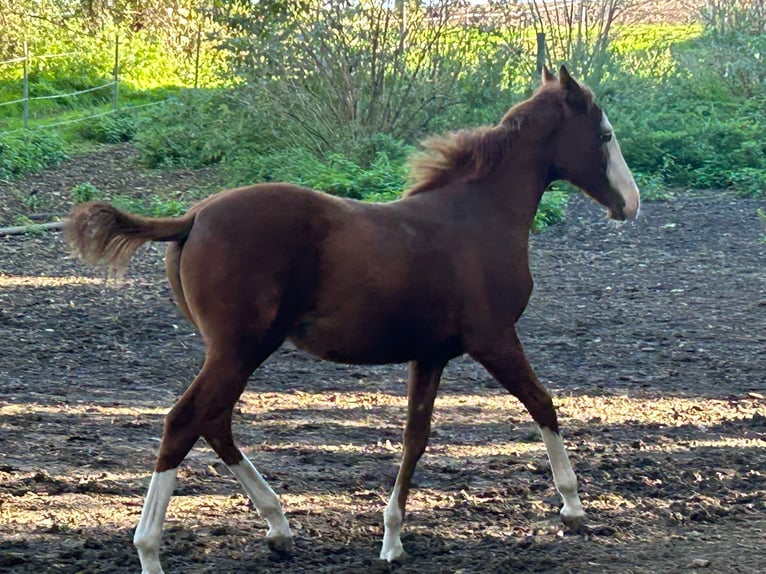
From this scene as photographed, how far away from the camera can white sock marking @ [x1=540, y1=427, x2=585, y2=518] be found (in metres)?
4.54

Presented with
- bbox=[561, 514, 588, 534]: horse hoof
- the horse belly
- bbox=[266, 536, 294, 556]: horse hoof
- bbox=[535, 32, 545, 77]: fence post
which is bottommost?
bbox=[266, 536, 294, 556]: horse hoof

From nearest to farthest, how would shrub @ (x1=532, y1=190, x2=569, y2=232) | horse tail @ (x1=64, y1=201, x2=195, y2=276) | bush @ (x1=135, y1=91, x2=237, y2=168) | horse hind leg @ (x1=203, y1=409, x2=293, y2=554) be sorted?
horse tail @ (x1=64, y1=201, x2=195, y2=276) → horse hind leg @ (x1=203, y1=409, x2=293, y2=554) → shrub @ (x1=532, y1=190, x2=569, y2=232) → bush @ (x1=135, y1=91, x2=237, y2=168)

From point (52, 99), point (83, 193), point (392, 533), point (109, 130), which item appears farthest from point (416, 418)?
point (52, 99)

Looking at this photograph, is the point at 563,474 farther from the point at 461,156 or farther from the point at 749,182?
the point at 749,182

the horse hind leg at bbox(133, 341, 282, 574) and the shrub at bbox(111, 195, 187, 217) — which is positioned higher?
the horse hind leg at bbox(133, 341, 282, 574)

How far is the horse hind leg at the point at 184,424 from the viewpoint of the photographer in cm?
388

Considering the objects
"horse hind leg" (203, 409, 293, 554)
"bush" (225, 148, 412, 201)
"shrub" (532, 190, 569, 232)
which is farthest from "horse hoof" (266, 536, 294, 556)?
"shrub" (532, 190, 569, 232)

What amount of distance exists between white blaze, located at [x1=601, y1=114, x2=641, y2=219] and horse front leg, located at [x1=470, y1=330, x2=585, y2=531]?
1.06 metres

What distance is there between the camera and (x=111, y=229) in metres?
4.07

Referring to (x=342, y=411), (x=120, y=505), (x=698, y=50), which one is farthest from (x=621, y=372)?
Result: (x=698, y=50)

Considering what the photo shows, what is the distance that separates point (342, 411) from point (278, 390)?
2.11ft

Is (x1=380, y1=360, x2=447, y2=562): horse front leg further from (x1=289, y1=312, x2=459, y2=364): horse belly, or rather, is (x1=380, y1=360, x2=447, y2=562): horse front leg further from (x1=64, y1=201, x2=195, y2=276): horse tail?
(x1=64, y1=201, x2=195, y2=276): horse tail

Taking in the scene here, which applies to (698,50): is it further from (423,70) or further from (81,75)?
(81,75)

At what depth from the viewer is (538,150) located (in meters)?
4.86
